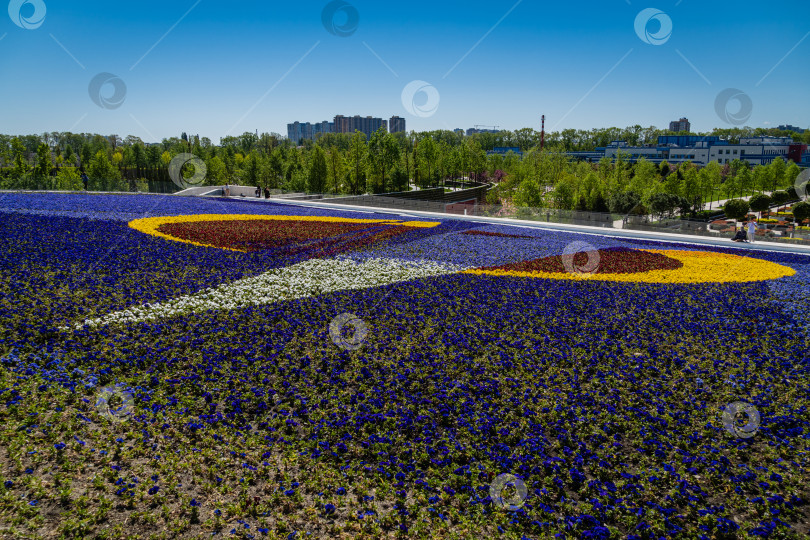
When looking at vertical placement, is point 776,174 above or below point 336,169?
below

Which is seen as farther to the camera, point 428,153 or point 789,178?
point 789,178

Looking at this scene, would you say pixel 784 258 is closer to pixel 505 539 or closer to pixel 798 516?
pixel 798 516

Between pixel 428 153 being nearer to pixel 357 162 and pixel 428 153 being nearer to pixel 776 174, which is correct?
pixel 357 162

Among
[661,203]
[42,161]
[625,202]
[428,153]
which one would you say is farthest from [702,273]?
[42,161]

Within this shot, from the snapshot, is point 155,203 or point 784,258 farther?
point 155,203

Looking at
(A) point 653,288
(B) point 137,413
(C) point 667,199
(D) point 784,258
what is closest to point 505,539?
(B) point 137,413

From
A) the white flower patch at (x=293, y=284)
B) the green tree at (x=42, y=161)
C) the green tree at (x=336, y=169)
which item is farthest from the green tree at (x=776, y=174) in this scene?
the green tree at (x=42, y=161)

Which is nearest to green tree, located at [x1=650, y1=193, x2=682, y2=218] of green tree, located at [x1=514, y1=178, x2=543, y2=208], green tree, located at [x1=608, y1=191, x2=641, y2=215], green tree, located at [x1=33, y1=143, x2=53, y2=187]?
green tree, located at [x1=608, y1=191, x2=641, y2=215]

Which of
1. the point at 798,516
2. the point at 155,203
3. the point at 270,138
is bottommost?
the point at 798,516
